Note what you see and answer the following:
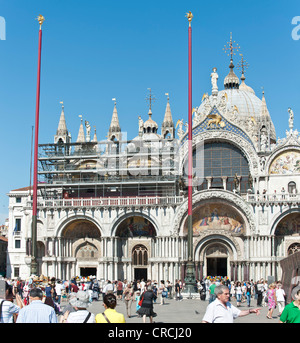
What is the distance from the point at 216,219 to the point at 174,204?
377 centimetres

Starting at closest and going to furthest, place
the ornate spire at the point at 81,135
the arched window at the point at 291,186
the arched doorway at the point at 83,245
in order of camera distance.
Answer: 1. the arched window at the point at 291,186
2. the arched doorway at the point at 83,245
3. the ornate spire at the point at 81,135

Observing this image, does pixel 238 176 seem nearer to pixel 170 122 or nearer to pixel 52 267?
pixel 170 122

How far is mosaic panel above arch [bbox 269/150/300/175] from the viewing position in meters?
52.1

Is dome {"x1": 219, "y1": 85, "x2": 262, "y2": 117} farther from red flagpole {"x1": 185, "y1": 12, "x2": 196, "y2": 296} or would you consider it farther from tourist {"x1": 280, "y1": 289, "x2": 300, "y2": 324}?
tourist {"x1": 280, "y1": 289, "x2": 300, "y2": 324}

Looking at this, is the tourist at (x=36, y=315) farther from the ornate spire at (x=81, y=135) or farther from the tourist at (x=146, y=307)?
the ornate spire at (x=81, y=135)

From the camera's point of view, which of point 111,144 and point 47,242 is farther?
point 111,144

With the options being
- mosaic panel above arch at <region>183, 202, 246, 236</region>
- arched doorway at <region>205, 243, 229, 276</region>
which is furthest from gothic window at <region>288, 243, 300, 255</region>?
arched doorway at <region>205, 243, 229, 276</region>

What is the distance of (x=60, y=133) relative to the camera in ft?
205

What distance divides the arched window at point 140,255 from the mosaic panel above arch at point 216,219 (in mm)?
4896

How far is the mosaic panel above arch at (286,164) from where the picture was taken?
52.1 m

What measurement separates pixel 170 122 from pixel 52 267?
20149mm

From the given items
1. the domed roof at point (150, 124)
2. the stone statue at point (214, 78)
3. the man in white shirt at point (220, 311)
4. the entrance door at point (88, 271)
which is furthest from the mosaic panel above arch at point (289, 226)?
the man in white shirt at point (220, 311)
